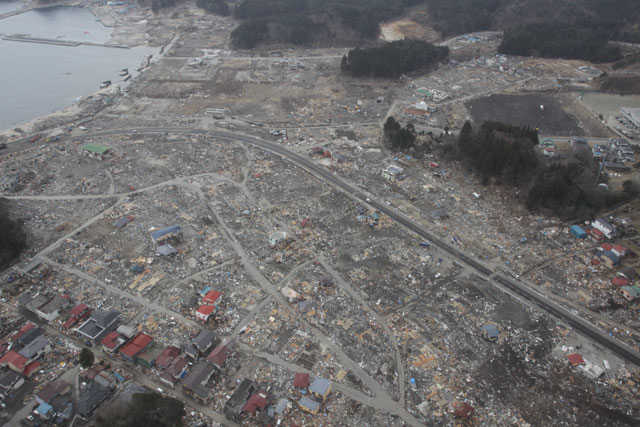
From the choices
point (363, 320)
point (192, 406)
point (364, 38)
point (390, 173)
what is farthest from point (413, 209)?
point (364, 38)

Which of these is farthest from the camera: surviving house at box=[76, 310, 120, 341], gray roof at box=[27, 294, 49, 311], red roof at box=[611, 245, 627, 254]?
red roof at box=[611, 245, 627, 254]

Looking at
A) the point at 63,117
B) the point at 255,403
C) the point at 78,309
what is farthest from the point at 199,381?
the point at 63,117

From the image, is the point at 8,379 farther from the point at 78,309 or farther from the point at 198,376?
the point at 198,376

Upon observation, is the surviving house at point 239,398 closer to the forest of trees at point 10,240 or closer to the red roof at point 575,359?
the red roof at point 575,359

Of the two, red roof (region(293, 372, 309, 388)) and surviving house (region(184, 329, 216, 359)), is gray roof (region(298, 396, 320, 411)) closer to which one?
red roof (region(293, 372, 309, 388))

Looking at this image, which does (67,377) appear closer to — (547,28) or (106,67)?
(106,67)

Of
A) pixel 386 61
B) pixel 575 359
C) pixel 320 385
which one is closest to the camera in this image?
pixel 320 385

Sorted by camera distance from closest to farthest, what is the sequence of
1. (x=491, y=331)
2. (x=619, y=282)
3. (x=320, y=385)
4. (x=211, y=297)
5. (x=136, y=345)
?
(x=320, y=385)
(x=136, y=345)
(x=491, y=331)
(x=211, y=297)
(x=619, y=282)

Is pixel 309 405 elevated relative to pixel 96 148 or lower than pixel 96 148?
lower

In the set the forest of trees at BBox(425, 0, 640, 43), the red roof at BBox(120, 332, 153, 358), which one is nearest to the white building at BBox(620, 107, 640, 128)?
the forest of trees at BBox(425, 0, 640, 43)
